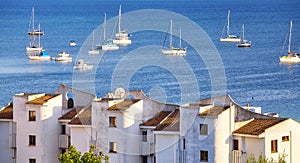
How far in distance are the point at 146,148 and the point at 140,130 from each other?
0.74 meters

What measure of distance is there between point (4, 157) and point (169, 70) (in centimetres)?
6453

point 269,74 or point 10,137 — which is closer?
point 10,137

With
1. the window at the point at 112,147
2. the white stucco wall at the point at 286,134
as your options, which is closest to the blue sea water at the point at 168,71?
the window at the point at 112,147

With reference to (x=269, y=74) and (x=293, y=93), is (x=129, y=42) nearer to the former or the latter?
(x=269, y=74)

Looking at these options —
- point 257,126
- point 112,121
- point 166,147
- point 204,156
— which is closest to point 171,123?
point 166,147

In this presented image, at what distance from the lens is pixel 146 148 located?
39.0 m

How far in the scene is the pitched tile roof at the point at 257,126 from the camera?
1435 inches

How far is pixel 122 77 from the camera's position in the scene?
332 feet

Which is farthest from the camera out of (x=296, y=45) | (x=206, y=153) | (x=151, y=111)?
(x=296, y=45)

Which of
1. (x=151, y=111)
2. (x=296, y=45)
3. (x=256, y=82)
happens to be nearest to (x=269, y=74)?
(x=256, y=82)

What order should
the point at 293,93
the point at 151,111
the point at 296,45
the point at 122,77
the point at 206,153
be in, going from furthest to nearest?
the point at 296,45, the point at 122,77, the point at 293,93, the point at 151,111, the point at 206,153

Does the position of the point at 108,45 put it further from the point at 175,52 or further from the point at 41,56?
the point at 175,52

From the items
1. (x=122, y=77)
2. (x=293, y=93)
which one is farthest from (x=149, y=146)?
(x=122, y=77)

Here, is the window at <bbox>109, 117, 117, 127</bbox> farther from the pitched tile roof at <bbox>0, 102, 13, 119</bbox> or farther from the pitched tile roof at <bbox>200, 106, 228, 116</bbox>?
the pitched tile roof at <bbox>0, 102, 13, 119</bbox>
